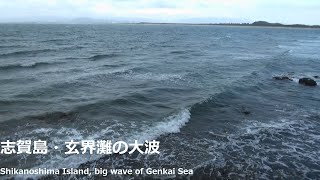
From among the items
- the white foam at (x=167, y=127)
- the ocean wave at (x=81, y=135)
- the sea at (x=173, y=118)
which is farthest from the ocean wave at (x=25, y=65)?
the white foam at (x=167, y=127)

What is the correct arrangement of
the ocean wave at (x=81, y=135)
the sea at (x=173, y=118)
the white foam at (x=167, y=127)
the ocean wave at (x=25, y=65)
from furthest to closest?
1. the ocean wave at (x=25, y=65)
2. the white foam at (x=167, y=127)
3. the sea at (x=173, y=118)
4. the ocean wave at (x=81, y=135)

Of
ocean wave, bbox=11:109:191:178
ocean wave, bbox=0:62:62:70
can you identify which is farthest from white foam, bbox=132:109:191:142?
ocean wave, bbox=0:62:62:70

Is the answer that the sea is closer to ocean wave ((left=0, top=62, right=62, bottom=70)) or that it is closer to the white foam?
the white foam

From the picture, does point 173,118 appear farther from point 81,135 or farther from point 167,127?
point 81,135

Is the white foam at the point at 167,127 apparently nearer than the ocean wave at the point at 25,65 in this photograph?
Yes

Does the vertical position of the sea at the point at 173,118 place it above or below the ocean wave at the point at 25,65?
→ below

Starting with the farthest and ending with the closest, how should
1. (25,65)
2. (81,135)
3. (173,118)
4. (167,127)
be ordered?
(25,65) < (173,118) < (167,127) < (81,135)

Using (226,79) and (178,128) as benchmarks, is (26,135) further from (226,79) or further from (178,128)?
(226,79)

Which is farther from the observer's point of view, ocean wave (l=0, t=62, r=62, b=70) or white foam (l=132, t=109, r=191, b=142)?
ocean wave (l=0, t=62, r=62, b=70)

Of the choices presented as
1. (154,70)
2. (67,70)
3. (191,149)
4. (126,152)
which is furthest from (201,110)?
(67,70)

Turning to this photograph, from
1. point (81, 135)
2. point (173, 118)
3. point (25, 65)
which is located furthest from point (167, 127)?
point (25, 65)

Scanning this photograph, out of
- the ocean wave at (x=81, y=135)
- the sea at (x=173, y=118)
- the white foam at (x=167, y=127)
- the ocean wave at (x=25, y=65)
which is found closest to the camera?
the ocean wave at (x=81, y=135)

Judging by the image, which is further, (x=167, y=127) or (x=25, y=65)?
(x=25, y=65)

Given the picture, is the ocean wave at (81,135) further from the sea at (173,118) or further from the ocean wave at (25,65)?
the ocean wave at (25,65)
